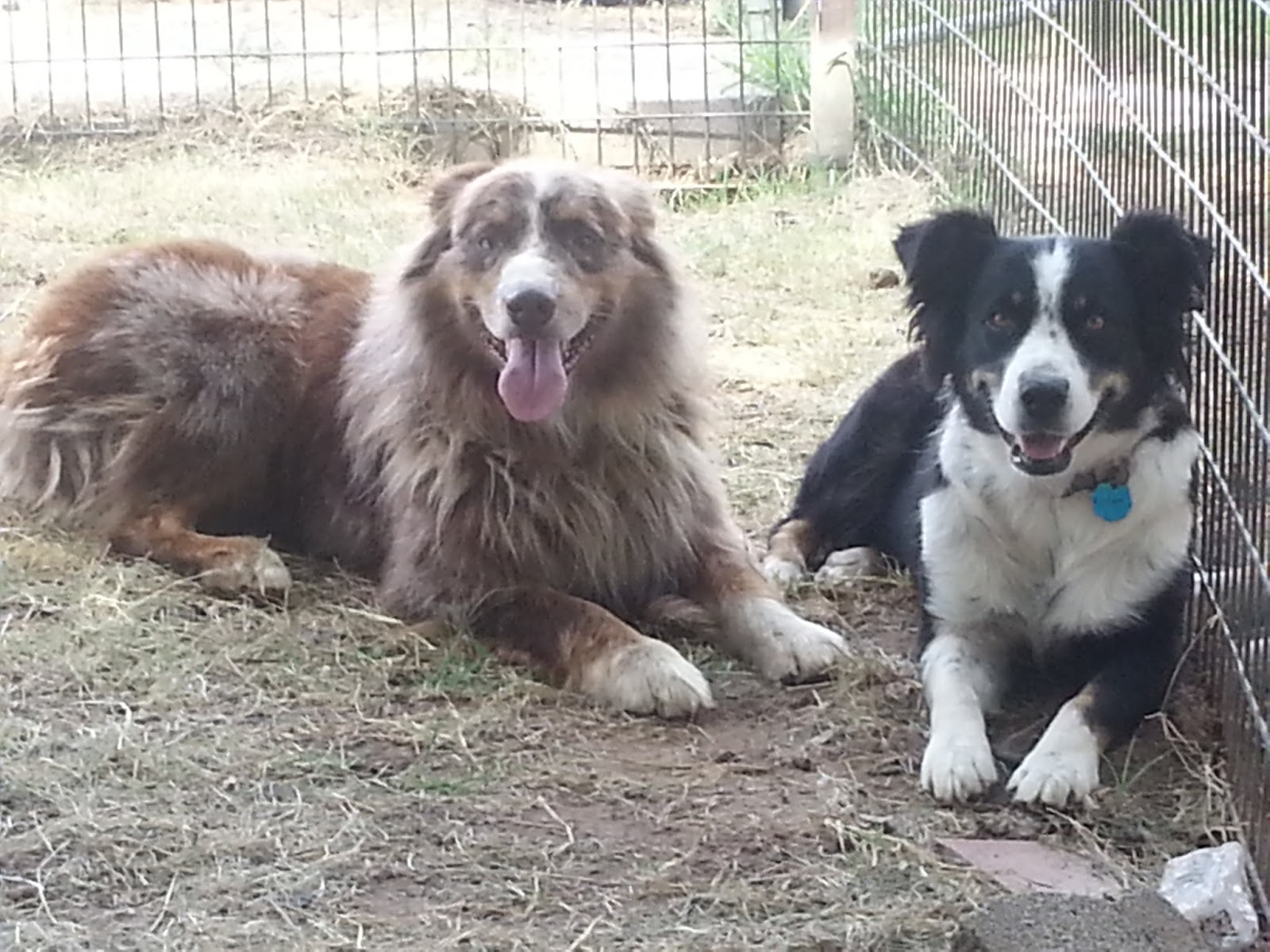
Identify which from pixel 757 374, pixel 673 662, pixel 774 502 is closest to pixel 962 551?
pixel 673 662

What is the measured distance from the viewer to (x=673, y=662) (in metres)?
3.98

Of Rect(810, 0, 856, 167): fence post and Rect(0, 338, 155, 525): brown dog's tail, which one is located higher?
Rect(810, 0, 856, 167): fence post

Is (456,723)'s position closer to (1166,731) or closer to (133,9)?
(1166,731)

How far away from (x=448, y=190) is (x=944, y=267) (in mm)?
1247

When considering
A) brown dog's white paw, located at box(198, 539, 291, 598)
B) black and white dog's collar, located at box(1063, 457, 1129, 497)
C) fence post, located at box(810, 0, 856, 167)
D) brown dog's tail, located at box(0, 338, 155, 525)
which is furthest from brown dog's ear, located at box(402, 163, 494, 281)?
fence post, located at box(810, 0, 856, 167)

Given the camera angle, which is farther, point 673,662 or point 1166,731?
point 673,662

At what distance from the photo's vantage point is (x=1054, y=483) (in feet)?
12.5

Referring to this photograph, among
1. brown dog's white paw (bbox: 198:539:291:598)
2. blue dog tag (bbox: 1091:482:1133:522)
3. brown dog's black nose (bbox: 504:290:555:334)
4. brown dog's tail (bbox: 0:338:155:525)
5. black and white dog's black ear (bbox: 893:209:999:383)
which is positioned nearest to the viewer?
blue dog tag (bbox: 1091:482:1133:522)

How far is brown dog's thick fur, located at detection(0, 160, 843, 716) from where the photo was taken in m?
4.26

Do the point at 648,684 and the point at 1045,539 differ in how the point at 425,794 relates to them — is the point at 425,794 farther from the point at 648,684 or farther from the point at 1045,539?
the point at 1045,539

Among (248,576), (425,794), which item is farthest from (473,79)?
(425,794)

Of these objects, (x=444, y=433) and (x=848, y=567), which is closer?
(x=444, y=433)

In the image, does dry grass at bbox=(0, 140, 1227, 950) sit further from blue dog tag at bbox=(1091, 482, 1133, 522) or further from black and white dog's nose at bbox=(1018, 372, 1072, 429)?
black and white dog's nose at bbox=(1018, 372, 1072, 429)

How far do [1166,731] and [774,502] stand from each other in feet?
5.86
